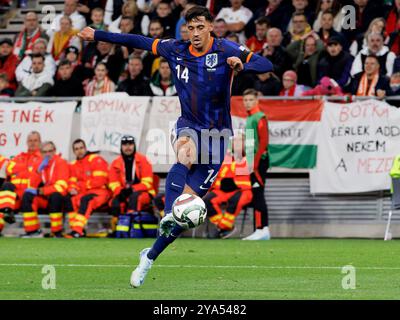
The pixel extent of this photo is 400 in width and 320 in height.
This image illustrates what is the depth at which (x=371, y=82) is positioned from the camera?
1934cm

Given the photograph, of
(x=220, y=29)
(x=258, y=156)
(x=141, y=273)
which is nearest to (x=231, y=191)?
(x=258, y=156)

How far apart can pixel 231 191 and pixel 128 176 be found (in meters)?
1.83

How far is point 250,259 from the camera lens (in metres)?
14.4

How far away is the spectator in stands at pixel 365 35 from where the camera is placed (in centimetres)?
1934

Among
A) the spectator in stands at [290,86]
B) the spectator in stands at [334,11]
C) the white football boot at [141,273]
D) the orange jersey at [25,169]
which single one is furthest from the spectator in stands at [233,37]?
the white football boot at [141,273]

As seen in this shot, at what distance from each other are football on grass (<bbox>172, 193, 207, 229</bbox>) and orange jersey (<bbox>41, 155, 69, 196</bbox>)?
9.97m

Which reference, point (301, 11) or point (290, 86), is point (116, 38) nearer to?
point (290, 86)

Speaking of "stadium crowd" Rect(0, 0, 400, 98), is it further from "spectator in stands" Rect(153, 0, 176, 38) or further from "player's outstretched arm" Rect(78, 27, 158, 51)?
"player's outstretched arm" Rect(78, 27, 158, 51)

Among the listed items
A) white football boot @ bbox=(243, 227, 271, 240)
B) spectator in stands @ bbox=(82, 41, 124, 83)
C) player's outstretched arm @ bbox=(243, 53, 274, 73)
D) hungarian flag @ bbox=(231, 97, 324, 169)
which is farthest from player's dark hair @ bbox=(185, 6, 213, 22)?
spectator in stands @ bbox=(82, 41, 124, 83)

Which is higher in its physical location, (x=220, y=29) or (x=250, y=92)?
(x=220, y=29)

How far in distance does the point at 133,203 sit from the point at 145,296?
9899 mm
